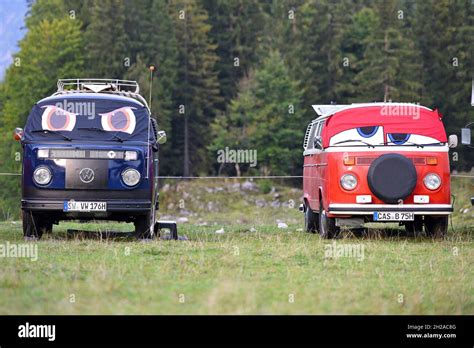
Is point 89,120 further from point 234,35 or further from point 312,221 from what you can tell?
point 234,35

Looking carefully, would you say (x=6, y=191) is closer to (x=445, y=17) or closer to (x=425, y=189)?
(x=445, y=17)

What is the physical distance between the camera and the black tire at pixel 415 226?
1708cm

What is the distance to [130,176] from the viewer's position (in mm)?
15391

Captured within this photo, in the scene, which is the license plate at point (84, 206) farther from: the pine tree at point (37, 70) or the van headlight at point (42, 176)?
the pine tree at point (37, 70)

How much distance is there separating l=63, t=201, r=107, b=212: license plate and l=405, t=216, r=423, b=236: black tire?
5422 millimetres

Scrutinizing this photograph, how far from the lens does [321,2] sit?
253 feet

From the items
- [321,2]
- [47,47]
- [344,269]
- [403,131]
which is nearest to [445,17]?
[321,2]

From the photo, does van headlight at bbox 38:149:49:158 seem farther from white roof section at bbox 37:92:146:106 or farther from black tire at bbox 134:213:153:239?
black tire at bbox 134:213:153:239

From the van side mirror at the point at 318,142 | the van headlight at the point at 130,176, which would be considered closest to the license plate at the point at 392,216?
the van side mirror at the point at 318,142

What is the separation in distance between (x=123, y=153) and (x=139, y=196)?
717 mm

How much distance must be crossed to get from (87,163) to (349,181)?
4.17 meters

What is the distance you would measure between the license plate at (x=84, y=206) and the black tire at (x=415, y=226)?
5422mm

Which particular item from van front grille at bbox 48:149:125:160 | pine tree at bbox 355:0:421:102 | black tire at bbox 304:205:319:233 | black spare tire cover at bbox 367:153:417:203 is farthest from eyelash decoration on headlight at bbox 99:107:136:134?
pine tree at bbox 355:0:421:102

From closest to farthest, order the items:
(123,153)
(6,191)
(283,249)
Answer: (283,249)
(123,153)
(6,191)
